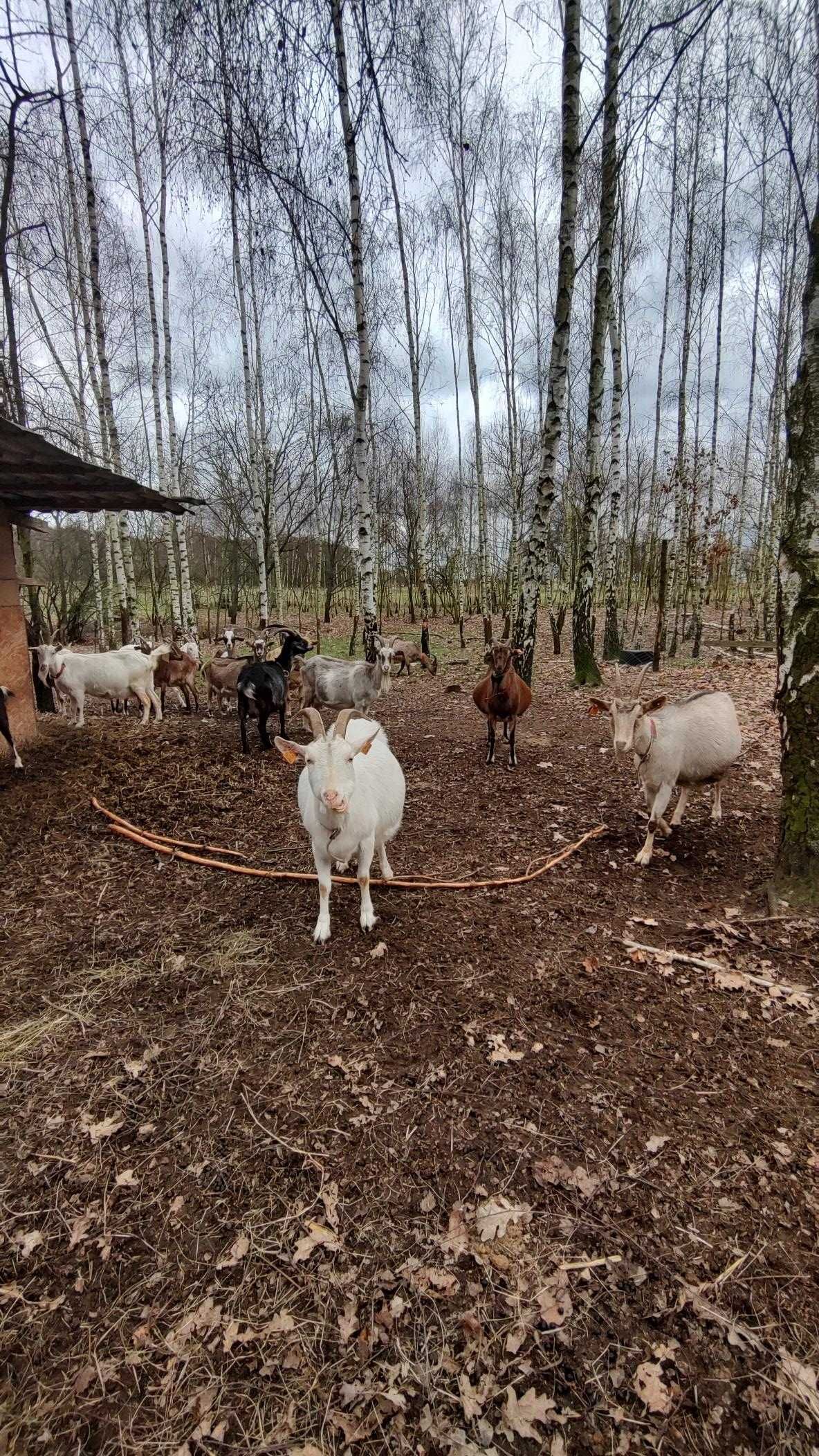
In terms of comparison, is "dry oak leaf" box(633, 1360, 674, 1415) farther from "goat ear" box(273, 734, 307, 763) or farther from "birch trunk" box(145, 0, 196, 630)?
"birch trunk" box(145, 0, 196, 630)

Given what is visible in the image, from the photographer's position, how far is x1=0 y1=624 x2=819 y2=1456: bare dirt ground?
1.83m

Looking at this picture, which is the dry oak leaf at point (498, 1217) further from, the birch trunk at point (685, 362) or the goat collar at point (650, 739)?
the birch trunk at point (685, 362)

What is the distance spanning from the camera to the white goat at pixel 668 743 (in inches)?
203

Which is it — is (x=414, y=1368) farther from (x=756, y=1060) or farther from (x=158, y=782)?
(x=158, y=782)

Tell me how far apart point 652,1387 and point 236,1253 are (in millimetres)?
1446

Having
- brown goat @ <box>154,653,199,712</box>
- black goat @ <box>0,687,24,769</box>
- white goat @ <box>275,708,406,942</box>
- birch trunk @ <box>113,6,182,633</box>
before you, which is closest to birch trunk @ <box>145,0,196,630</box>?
birch trunk @ <box>113,6,182,633</box>

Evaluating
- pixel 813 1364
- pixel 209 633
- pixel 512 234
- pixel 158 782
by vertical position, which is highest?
pixel 512 234

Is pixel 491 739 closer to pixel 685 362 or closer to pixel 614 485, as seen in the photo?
pixel 614 485

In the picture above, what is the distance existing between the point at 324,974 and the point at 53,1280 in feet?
5.93

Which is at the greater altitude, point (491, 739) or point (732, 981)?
point (491, 739)

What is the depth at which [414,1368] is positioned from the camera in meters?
1.91

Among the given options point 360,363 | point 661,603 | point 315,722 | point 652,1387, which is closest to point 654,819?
point 315,722

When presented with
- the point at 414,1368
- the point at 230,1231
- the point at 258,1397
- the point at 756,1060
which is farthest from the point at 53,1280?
the point at 756,1060

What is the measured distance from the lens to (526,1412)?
1.79 m
